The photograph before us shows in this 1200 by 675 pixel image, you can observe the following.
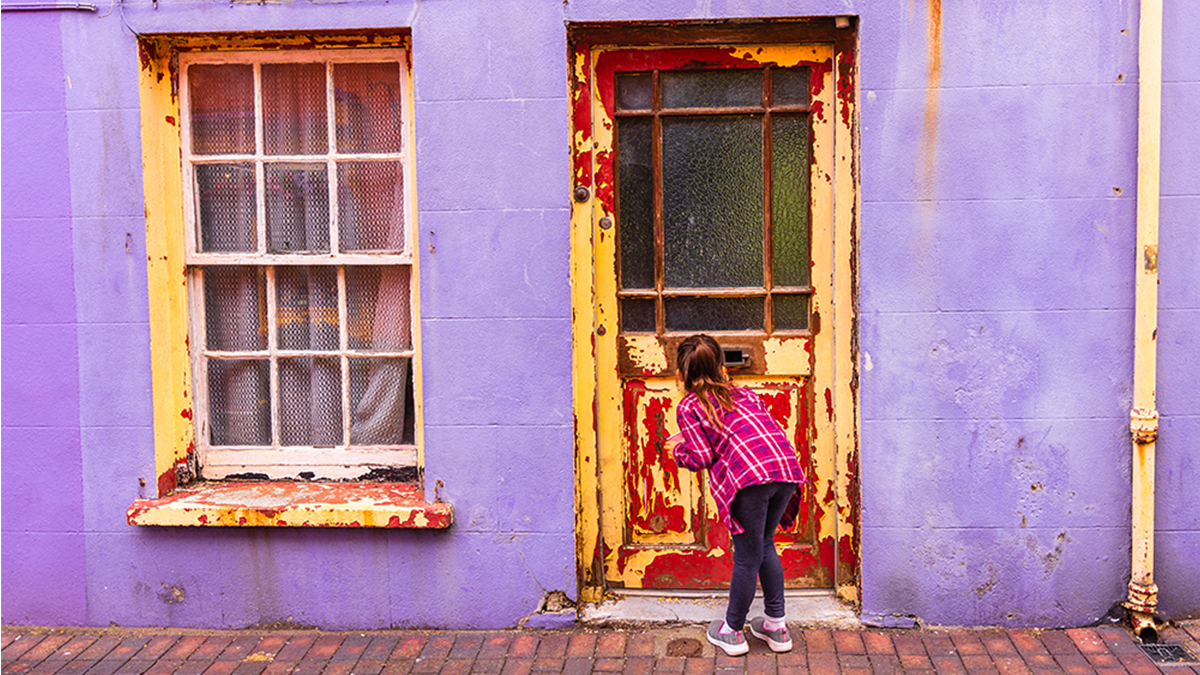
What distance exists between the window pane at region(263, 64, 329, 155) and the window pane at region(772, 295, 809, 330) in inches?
89.8

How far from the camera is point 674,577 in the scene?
434 centimetres

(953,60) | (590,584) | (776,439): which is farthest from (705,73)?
(590,584)

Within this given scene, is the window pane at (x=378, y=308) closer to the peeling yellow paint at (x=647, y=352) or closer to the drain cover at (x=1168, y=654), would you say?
the peeling yellow paint at (x=647, y=352)

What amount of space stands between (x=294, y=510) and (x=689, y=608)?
1883mm

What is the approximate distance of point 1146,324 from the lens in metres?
3.86

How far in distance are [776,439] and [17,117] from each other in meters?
3.69

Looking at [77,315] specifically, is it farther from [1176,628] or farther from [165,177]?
[1176,628]

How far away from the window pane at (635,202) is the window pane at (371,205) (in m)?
1.05

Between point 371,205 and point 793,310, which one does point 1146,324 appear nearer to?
point 793,310

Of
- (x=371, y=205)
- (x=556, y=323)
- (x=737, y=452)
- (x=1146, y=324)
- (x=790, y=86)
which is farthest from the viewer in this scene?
(x=371, y=205)

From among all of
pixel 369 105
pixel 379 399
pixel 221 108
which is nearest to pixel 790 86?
pixel 369 105

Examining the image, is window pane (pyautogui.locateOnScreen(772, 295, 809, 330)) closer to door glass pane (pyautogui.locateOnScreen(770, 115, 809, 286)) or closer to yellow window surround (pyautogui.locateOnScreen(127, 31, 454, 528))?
door glass pane (pyautogui.locateOnScreen(770, 115, 809, 286))

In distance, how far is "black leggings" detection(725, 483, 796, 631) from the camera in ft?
11.9

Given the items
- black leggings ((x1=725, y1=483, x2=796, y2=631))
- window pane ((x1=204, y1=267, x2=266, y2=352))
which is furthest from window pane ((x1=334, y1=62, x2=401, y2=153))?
black leggings ((x1=725, y1=483, x2=796, y2=631))
